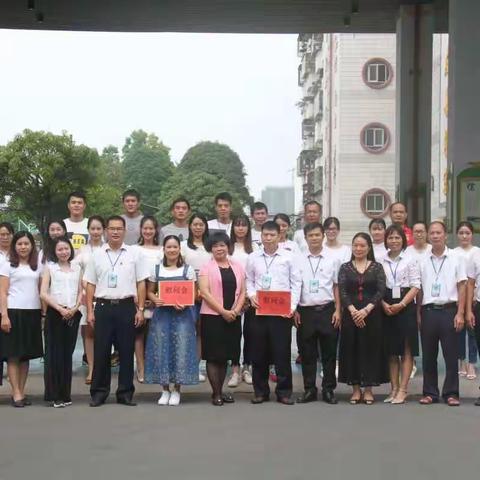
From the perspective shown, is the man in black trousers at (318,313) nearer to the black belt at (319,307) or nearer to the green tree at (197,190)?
the black belt at (319,307)

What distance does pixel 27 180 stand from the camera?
40.5m

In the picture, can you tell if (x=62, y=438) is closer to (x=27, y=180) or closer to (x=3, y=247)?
(x=3, y=247)

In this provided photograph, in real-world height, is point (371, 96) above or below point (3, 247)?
above

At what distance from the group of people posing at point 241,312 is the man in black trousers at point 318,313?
1cm

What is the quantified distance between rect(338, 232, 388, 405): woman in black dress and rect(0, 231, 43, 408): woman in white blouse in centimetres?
322

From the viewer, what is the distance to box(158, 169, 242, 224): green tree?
2410 inches

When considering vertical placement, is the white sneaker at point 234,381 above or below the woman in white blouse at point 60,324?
below

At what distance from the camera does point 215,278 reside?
8398 mm

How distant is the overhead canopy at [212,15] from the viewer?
14.9 meters

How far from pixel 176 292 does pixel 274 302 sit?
103 centimetres

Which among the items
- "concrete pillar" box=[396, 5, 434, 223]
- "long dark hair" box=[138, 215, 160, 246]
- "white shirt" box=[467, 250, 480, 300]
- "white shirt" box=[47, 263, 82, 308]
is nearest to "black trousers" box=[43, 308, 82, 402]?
"white shirt" box=[47, 263, 82, 308]

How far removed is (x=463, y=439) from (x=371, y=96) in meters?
42.1

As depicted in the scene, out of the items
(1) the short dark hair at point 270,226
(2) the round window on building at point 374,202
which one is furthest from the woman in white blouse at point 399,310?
(2) the round window on building at point 374,202

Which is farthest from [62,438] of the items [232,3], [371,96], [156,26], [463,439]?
[371,96]
